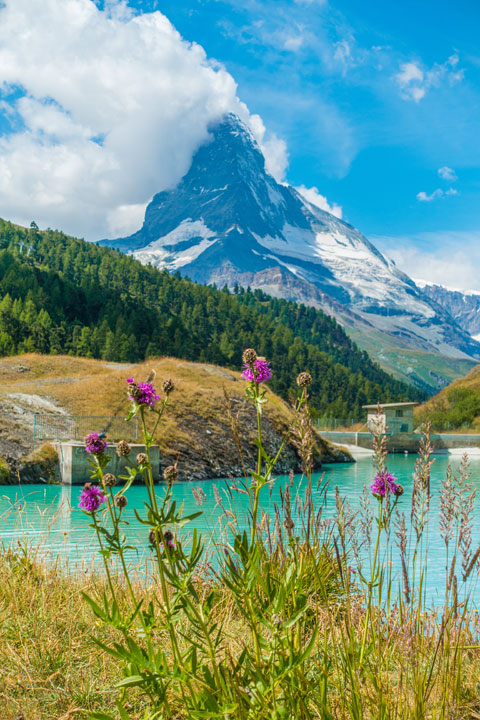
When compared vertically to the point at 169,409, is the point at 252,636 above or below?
below

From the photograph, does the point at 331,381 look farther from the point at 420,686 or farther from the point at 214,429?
the point at 420,686

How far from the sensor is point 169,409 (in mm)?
32031

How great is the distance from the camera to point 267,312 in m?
194

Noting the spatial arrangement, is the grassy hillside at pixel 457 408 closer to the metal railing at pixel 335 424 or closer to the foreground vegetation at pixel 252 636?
the metal railing at pixel 335 424

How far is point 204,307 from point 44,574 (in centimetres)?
12179

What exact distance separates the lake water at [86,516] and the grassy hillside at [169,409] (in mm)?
2784

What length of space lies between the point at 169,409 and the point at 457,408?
54825 millimetres

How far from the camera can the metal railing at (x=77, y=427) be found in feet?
90.5

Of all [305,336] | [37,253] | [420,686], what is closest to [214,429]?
[420,686]

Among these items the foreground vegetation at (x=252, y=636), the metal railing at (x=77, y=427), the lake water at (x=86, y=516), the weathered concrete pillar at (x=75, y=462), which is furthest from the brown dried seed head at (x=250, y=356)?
the metal railing at (x=77, y=427)

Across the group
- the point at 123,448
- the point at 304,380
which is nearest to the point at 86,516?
the point at 123,448

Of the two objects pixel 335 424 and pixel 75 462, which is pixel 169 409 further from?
pixel 335 424

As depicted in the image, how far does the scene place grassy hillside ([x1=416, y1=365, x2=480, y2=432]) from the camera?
7275 cm

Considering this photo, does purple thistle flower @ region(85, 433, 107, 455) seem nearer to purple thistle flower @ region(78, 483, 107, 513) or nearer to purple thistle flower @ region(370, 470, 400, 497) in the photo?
purple thistle flower @ region(78, 483, 107, 513)
